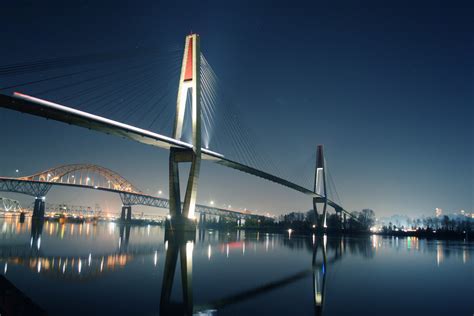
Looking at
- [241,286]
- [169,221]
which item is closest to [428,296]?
[241,286]

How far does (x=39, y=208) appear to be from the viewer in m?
92.2

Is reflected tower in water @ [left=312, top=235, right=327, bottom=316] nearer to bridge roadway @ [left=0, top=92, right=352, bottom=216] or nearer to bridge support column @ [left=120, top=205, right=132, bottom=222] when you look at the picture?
bridge roadway @ [left=0, top=92, right=352, bottom=216]

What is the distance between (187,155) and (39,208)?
77.6 m

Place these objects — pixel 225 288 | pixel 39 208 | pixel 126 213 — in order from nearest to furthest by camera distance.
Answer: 1. pixel 225 288
2. pixel 39 208
3. pixel 126 213

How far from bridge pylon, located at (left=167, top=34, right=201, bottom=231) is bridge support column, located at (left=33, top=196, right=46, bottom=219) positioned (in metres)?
71.0

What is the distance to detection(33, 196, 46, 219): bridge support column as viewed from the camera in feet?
293

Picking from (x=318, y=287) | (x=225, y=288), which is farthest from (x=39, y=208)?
(x=318, y=287)

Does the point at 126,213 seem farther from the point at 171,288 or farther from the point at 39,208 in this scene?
the point at 171,288

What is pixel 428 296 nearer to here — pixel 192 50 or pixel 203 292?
pixel 203 292

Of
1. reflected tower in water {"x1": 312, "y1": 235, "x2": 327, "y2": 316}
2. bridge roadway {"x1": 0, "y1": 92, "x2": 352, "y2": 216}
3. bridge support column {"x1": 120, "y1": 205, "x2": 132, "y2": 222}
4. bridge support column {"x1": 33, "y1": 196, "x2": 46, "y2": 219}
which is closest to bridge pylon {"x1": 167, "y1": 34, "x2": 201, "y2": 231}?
bridge roadway {"x1": 0, "y1": 92, "x2": 352, "y2": 216}

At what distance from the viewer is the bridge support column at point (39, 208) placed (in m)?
89.4

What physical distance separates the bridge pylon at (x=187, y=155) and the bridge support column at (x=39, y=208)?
71.0 meters

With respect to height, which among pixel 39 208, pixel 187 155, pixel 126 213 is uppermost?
pixel 187 155

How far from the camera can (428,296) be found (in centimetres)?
1083
